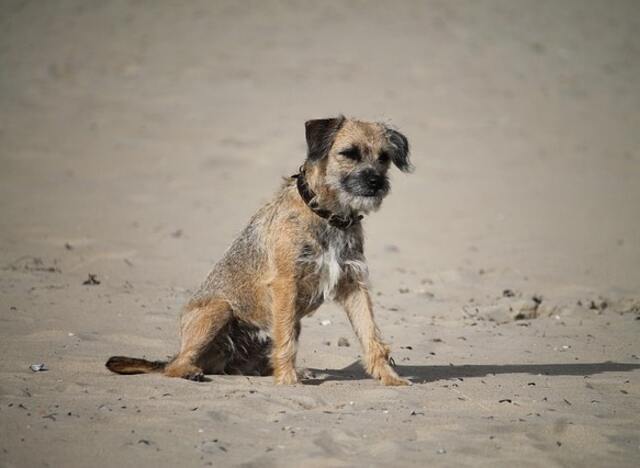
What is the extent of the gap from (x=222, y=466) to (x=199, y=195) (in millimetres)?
10821

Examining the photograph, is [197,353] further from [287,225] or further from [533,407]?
[533,407]

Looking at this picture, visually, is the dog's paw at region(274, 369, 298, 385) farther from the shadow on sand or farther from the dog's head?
the dog's head

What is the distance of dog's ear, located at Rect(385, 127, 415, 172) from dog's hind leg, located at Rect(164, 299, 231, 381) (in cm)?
175

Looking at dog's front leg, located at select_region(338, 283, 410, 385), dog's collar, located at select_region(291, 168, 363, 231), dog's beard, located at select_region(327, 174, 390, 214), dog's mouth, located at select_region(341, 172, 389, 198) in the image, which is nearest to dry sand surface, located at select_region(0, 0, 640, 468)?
dog's front leg, located at select_region(338, 283, 410, 385)

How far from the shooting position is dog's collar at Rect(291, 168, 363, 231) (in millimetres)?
6805

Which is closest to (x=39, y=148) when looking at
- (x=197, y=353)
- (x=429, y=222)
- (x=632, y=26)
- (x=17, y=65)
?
(x=17, y=65)

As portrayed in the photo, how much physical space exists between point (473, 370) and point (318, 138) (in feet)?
7.54

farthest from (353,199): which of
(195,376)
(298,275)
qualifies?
(195,376)

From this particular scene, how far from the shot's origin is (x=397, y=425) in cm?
558

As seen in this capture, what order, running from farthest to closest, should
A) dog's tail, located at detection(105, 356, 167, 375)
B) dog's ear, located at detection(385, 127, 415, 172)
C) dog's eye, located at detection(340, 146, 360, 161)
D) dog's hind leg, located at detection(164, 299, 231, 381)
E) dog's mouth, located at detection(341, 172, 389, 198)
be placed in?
dog's ear, located at detection(385, 127, 415, 172) → dog's eye, located at detection(340, 146, 360, 161) → dog's mouth, located at detection(341, 172, 389, 198) → dog's hind leg, located at detection(164, 299, 231, 381) → dog's tail, located at detection(105, 356, 167, 375)

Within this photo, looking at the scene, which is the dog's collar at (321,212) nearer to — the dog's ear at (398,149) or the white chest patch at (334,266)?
the white chest patch at (334,266)

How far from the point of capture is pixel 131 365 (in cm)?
654

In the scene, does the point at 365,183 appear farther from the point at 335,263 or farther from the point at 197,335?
the point at 197,335

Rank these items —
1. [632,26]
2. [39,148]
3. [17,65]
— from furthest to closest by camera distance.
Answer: [632,26]
[17,65]
[39,148]
